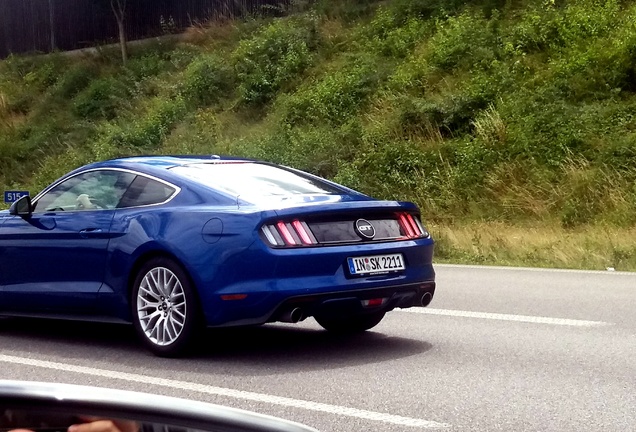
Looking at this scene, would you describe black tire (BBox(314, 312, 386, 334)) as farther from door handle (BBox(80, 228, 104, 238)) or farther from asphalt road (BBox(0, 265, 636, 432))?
door handle (BBox(80, 228, 104, 238))

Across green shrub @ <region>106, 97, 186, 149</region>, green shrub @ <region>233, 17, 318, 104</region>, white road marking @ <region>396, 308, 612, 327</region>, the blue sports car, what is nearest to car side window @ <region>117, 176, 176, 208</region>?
the blue sports car

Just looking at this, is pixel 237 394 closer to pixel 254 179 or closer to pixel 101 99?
pixel 254 179

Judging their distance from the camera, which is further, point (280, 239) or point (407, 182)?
point (407, 182)

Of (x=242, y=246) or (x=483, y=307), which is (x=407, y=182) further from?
(x=242, y=246)

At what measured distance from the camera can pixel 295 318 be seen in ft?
23.3

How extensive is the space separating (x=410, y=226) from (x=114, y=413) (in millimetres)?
6060

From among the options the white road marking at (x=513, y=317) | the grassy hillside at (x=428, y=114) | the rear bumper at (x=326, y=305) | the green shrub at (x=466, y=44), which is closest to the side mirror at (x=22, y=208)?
the rear bumper at (x=326, y=305)

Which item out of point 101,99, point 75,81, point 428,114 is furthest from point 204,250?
point 75,81

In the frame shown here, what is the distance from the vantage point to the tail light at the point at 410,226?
7.80 m

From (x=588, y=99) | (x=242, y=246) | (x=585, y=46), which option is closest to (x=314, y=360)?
(x=242, y=246)

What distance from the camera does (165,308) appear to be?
7.39 m

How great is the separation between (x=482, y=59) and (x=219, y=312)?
1580cm

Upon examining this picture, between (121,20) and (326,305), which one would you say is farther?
(121,20)

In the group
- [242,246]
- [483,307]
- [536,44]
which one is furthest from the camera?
[536,44]
